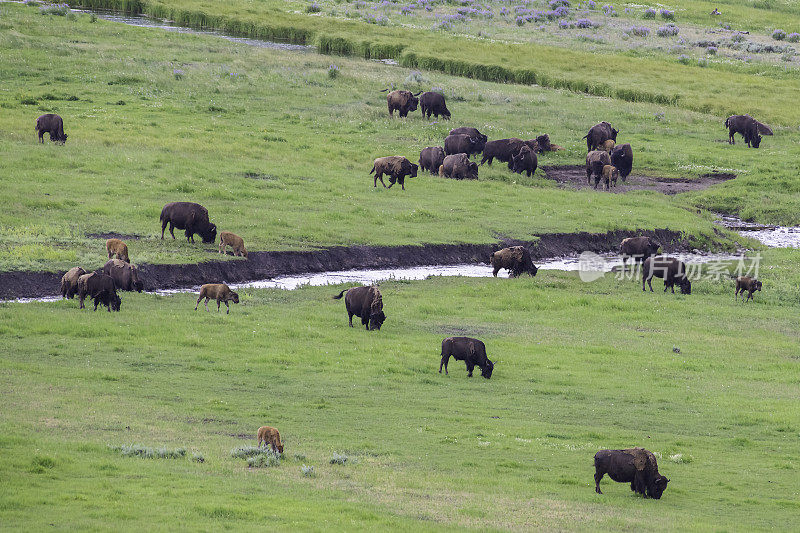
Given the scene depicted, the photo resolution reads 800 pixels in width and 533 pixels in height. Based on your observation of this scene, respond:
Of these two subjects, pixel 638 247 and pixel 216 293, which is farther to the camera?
pixel 638 247

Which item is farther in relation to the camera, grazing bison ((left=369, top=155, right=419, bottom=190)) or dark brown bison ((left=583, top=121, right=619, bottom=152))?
dark brown bison ((left=583, top=121, right=619, bottom=152))

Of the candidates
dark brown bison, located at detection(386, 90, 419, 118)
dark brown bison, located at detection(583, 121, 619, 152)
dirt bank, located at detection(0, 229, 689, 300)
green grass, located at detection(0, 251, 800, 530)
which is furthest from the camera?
dark brown bison, located at detection(386, 90, 419, 118)

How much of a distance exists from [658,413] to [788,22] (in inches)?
3799

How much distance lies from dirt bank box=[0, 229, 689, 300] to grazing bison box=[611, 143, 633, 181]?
8.14 metres

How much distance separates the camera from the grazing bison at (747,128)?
53781 mm

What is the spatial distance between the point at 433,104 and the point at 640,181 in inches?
475

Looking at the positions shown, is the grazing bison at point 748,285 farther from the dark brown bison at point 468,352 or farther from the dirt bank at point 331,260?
the dark brown bison at point 468,352

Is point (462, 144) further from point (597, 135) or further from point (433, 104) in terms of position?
point (433, 104)

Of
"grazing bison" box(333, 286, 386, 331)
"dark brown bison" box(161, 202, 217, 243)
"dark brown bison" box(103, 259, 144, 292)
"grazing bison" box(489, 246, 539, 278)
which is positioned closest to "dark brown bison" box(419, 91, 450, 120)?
"grazing bison" box(489, 246, 539, 278)

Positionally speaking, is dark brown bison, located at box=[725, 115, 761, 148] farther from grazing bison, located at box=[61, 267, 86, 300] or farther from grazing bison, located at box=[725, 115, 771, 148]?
grazing bison, located at box=[61, 267, 86, 300]

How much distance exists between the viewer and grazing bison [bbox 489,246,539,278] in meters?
32.8

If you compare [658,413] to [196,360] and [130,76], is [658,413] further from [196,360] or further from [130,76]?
[130,76]

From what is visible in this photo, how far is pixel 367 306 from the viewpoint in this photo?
25.5 metres

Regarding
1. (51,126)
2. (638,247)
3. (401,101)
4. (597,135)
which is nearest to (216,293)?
(638,247)
